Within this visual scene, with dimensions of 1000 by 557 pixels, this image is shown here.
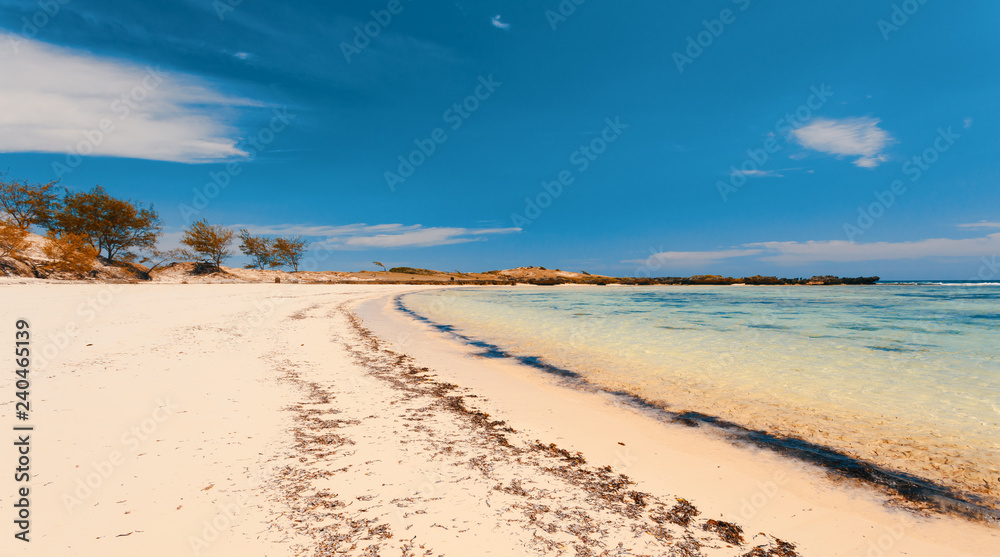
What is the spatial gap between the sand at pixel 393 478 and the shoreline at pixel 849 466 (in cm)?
22

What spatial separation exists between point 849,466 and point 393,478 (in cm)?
490

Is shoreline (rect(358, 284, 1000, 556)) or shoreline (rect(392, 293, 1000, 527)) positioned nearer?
shoreline (rect(358, 284, 1000, 556))

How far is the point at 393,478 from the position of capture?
3496mm

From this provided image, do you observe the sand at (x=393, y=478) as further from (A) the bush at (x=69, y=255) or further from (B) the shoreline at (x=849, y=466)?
(A) the bush at (x=69, y=255)

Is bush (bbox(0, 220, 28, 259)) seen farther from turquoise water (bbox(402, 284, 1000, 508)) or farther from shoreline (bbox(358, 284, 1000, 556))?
shoreline (bbox(358, 284, 1000, 556))

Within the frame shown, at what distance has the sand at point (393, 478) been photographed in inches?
106

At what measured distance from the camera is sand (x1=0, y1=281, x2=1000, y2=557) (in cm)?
268

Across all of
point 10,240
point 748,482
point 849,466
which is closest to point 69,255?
point 10,240

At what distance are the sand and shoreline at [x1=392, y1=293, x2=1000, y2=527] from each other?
223 mm

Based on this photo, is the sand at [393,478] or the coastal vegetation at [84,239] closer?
the sand at [393,478]

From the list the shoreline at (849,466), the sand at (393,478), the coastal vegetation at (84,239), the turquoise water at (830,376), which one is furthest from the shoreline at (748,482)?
the coastal vegetation at (84,239)

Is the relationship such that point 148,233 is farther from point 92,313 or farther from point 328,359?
point 328,359

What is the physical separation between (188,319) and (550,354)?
Result: 11.9 meters

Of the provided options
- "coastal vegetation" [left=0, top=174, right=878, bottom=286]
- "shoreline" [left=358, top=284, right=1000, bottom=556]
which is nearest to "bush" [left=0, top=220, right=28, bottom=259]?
"coastal vegetation" [left=0, top=174, right=878, bottom=286]
